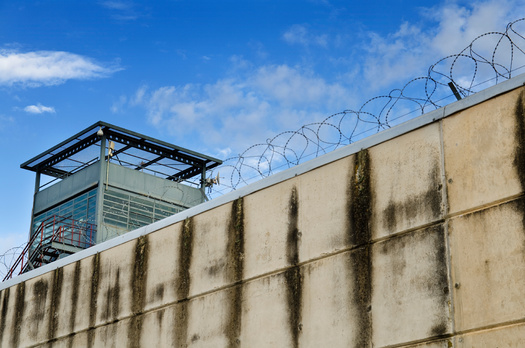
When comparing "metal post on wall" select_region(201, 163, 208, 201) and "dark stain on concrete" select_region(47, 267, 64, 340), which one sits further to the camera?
"metal post on wall" select_region(201, 163, 208, 201)

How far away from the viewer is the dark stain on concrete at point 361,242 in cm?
1015

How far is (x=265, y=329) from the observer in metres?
11.5

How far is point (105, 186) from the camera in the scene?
26.2 metres

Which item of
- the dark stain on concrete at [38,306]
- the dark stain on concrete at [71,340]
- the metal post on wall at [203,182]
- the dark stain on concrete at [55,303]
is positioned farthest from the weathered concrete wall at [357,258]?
the metal post on wall at [203,182]

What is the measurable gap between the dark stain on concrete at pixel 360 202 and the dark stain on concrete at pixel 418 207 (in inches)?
13.1

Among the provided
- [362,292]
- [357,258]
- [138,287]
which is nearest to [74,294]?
[138,287]

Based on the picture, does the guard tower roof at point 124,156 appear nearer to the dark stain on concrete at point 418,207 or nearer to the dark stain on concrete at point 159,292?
the dark stain on concrete at point 159,292

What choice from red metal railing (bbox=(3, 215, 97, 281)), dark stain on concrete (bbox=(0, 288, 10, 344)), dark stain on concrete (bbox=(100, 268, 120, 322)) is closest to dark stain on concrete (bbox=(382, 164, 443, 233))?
dark stain on concrete (bbox=(100, 268, 120, 322))

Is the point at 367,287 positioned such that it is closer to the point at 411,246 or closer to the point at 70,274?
the point at 411,246

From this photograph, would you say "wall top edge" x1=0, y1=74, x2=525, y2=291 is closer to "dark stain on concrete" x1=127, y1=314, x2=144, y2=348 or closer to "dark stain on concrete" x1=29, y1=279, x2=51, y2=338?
"dark stain on concrete" x1=29, y1=279, x2=51, y2=338

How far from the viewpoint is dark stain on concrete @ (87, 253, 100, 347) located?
14867mm

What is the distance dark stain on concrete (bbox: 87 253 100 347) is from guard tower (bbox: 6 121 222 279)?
9.36 m

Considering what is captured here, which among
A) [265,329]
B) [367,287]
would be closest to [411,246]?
A: [367,287]

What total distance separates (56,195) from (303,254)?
18278 millimetres
